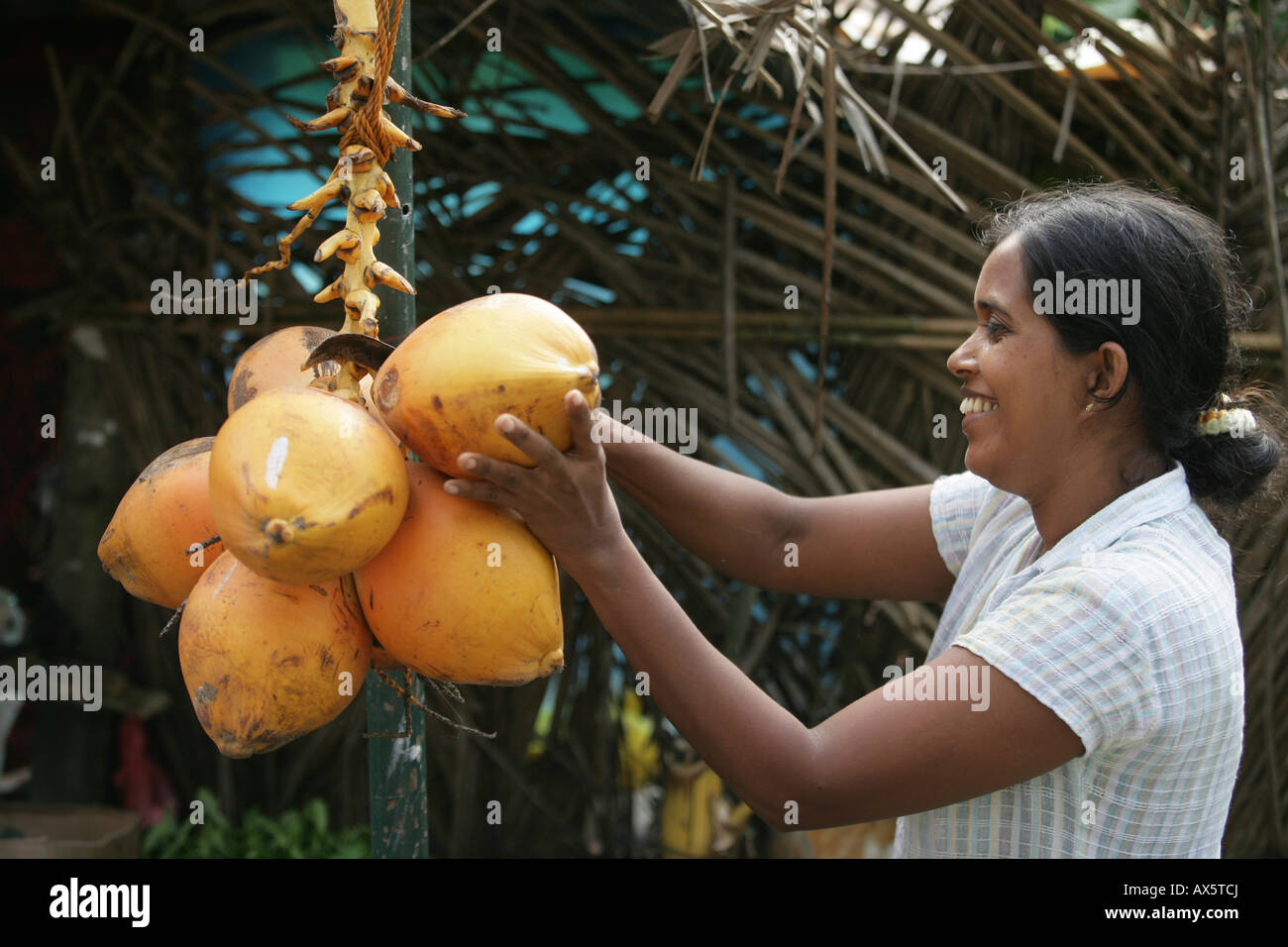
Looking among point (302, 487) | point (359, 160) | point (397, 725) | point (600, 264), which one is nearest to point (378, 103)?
point (359, 160)

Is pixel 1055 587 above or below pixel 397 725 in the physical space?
above

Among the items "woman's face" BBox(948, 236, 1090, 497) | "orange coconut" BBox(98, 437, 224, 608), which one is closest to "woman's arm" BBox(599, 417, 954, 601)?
"woman's face" BBox(948, 236, 1090, 497)

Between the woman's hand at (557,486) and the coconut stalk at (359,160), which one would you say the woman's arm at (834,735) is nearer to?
the woman's hand at (557,486)

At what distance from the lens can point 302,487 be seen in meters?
0.85

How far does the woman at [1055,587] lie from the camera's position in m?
1.11

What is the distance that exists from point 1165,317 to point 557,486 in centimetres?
81

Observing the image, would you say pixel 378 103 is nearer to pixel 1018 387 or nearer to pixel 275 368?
pixel 275 368

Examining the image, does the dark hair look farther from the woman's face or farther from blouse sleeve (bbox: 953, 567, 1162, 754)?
blouse sleeve (bbox: 953, 567, 1162, 754)

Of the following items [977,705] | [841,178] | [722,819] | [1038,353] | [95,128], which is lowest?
[722,819]

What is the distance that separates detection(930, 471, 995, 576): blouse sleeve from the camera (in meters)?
1.59

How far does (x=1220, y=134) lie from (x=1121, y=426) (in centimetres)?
145

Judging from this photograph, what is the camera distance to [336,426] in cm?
89
